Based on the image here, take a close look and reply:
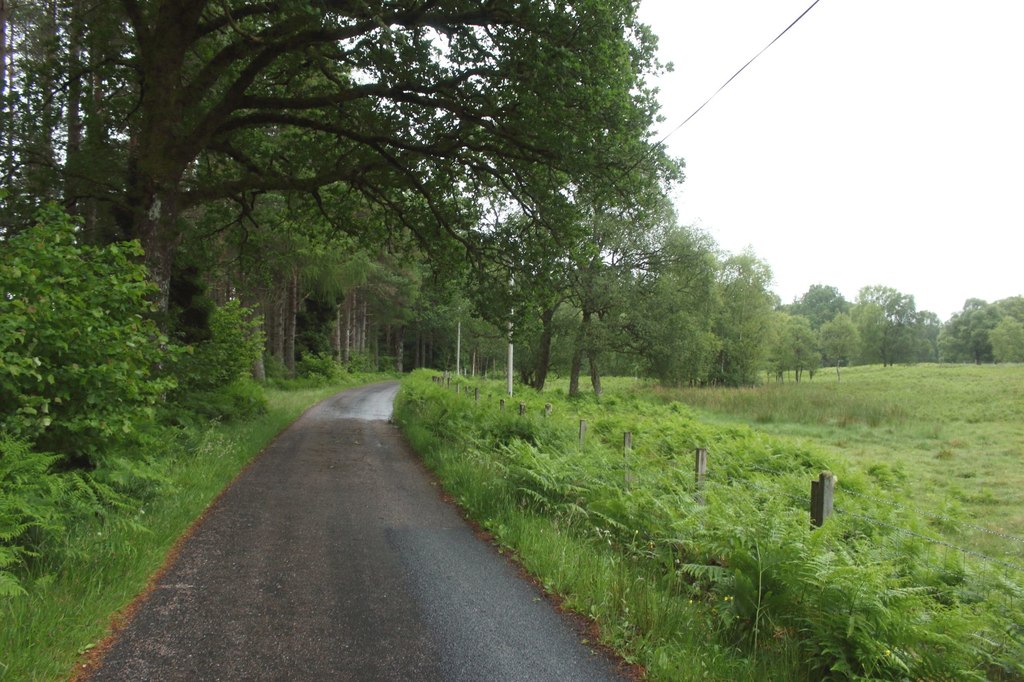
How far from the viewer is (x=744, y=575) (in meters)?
4.04

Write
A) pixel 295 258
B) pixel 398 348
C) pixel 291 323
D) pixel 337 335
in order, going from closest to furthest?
pixel 295 258 → pixel 291 323 → pixel 337 335 → pixel 398 348

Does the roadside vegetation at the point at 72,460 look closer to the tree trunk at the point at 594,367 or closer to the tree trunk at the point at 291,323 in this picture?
the tree trunk at the point at 594,367

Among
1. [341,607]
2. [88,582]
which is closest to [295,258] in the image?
[88,582]

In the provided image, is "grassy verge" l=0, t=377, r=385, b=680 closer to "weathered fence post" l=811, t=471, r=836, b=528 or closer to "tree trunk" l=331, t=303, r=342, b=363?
"weathered fence post" l=811, t=471, r=836, b=528

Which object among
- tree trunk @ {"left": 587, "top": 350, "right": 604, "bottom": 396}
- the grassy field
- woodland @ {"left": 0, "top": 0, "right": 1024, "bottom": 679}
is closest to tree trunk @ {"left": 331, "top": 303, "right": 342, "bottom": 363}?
woodland @ {"left": 0, "top": 0, "right": 1024, "bottom": 679}

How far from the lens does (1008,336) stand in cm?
7869

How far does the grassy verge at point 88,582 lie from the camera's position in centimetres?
320

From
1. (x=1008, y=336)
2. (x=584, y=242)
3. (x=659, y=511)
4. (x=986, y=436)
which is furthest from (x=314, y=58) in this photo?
(x=1008, y=336)

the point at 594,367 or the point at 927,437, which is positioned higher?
the point at 594,367

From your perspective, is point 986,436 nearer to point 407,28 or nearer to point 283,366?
point 407,28

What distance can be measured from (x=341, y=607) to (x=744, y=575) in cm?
300

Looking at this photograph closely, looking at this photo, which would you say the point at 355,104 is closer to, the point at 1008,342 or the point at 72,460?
the point at 72,460

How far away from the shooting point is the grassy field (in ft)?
32.9

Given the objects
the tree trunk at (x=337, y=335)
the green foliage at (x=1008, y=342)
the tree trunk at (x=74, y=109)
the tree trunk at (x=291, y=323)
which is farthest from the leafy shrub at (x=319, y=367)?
the green foliage at (x=1008, y=342)
